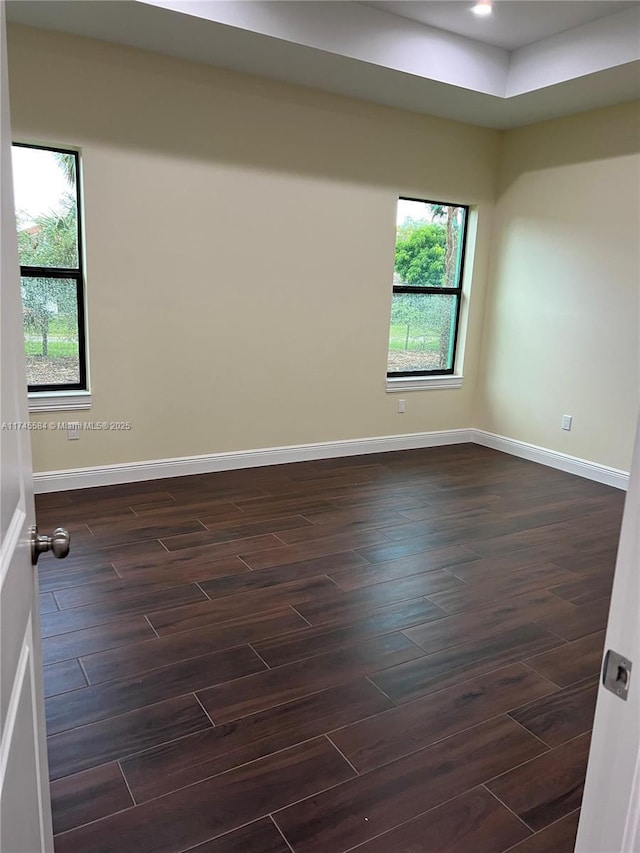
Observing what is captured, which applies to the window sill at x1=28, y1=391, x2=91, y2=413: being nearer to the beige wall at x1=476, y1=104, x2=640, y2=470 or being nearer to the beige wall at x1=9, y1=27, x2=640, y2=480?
the beige wall at x1=9, y1=27, x2=640, y2=480

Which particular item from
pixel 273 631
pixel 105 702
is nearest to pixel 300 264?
pixel 273 631

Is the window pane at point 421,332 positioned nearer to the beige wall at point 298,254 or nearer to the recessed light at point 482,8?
the beige wall at point 298,254

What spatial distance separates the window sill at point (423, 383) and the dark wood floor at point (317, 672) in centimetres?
149

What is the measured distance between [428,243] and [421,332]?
741 millimetres

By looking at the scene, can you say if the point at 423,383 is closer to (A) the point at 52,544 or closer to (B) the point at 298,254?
(B) the point at 298,254

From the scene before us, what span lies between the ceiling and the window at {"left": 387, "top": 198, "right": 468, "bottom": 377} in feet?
3.13

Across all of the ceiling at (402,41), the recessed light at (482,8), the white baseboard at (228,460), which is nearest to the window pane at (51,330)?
the white baseboard at (228,460)

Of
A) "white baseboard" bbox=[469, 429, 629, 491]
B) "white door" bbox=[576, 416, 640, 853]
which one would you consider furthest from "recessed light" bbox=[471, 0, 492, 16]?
"white door" bbox=[576, 416, 640, 853]

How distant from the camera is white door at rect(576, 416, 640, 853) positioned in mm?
666

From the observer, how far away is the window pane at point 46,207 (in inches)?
Result: 143

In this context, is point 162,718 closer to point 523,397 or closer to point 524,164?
point 523,397

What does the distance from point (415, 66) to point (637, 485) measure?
402cm

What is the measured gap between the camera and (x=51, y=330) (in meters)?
3.88

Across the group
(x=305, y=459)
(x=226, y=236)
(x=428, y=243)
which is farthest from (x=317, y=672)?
(x=428, y=243)
